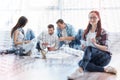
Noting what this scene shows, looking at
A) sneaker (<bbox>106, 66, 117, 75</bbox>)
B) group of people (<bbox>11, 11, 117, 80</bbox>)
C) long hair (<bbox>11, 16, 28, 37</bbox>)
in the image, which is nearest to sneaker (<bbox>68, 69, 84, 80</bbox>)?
group of people (<bbox>11, 11, 117, 80</bbox>)

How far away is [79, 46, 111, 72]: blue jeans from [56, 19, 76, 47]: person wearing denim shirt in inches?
6.5

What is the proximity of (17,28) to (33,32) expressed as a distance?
0.47ft

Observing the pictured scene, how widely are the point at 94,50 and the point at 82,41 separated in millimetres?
117

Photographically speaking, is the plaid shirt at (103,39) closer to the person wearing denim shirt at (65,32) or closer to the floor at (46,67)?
the floor at (46,67)

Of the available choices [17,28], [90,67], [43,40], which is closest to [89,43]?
[90,67]

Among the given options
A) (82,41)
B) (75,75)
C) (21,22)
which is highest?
(21,22)

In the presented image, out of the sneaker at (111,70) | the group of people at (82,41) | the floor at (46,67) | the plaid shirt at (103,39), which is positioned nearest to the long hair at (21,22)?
the group of people at (82,41)

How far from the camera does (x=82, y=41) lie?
6.60 feet

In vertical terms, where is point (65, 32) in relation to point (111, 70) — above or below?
above

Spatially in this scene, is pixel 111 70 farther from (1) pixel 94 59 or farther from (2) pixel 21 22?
(2) pixel 21 22

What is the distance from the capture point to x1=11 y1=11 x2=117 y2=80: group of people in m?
1.97

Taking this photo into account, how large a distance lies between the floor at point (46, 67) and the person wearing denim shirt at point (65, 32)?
0.39 feet

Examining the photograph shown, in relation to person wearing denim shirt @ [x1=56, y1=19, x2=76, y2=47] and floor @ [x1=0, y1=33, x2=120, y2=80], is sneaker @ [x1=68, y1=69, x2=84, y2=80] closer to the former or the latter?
floor @ [x1=0, y1=33, x2=120, y2=80]

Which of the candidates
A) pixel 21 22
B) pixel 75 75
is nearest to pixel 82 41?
pixel 75 75
